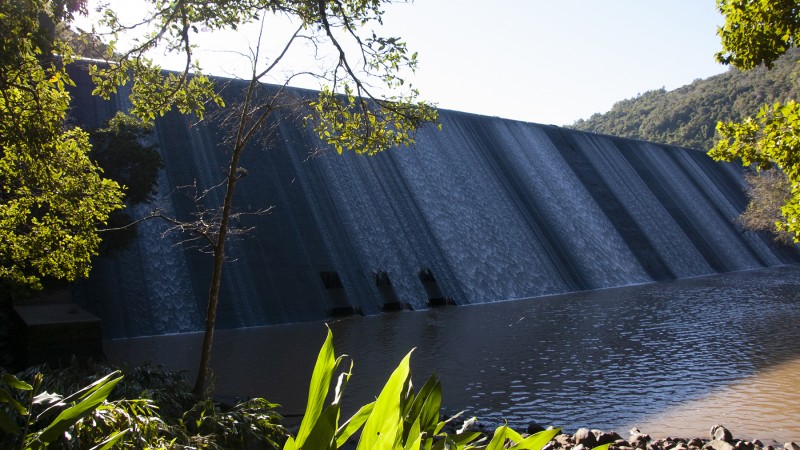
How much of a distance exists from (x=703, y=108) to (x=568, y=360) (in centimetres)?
7915

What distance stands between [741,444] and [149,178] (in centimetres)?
1251

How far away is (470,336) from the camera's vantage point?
A: 14047 mm

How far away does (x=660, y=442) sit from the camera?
624cm

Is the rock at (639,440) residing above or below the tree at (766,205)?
below

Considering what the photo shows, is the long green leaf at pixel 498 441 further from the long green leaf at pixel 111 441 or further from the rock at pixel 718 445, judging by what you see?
the rock at pixel 718 445

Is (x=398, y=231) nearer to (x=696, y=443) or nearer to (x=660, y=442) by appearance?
(x=660, y=442)

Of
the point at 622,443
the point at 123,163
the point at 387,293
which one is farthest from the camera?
the point at 387,293

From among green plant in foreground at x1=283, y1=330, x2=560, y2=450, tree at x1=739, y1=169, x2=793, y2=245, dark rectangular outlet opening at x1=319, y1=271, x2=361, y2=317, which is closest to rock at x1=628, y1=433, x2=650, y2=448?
green plant in foreground at x1=283, y1=330, x2=560, y2=450

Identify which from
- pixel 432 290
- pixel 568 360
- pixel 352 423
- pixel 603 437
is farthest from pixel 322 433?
pixel 432 290

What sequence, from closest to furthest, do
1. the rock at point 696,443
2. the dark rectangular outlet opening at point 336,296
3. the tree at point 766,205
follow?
1. the rock at point 696,443
2. the dark rectangular outlet opening at point 336,296
3. the tree at point 766,205

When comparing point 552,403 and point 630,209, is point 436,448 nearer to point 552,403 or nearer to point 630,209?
point 552,403

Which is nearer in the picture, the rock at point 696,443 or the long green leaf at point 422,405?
the long green leaf at point 422,405

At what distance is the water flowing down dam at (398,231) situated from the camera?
16.5m

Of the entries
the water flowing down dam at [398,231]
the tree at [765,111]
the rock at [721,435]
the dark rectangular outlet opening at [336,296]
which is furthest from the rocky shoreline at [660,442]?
the dark rectangular outlet opening at [336,296]
